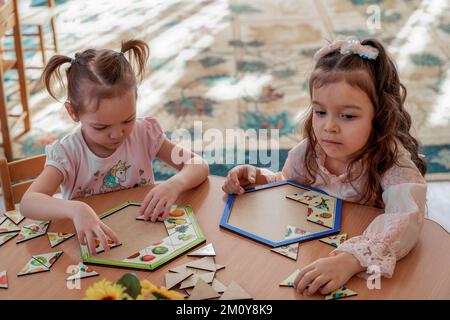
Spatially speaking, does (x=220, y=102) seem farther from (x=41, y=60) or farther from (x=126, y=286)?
(x=126, y=286)

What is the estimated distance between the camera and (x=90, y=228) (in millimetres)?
1367

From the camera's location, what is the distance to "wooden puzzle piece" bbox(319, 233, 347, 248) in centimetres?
135

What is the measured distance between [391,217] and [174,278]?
548mm

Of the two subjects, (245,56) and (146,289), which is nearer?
(146,289)

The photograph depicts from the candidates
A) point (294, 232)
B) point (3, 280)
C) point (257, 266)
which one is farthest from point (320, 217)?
point (3, 280)

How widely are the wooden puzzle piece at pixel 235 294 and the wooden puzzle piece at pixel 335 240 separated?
10.7 inches

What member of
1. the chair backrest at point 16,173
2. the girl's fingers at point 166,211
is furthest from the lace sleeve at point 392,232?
the chair backrest at point 16,173

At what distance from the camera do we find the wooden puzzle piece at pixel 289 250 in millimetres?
1309

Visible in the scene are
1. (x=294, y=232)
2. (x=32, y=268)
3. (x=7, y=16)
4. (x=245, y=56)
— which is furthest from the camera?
(x=245, y=56)

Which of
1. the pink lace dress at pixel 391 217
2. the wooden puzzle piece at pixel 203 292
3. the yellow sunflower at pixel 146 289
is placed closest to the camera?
the yellow sunflower at pixel 146 289

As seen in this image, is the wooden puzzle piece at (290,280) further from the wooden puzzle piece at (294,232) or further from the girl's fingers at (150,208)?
the girl's fingers at (150,208)

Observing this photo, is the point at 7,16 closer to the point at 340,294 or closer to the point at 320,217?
the point at 320,217

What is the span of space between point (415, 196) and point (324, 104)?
0.33 m
